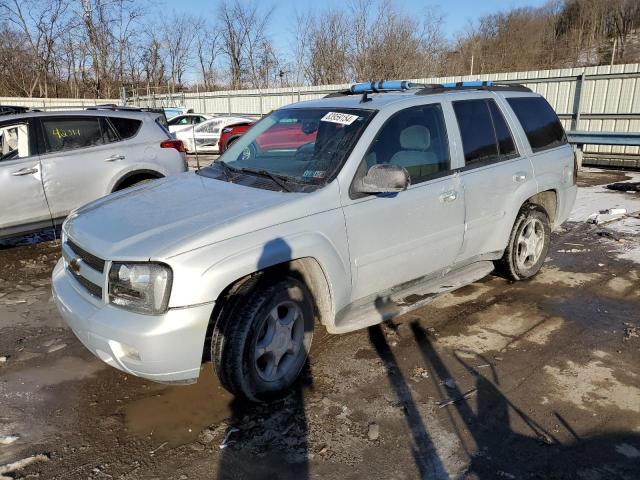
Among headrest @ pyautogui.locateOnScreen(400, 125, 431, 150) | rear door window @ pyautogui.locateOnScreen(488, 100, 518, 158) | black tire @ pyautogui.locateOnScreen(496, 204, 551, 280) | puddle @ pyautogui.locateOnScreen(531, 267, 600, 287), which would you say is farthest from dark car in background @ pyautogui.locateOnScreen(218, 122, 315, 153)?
puddle @ pyautogui.locateOnScreen(531, 267, 600, 287)

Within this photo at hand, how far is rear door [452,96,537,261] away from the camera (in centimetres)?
420

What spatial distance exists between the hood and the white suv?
0.01 m

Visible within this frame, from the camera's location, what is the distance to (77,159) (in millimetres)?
6234

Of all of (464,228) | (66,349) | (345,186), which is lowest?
(66,349)

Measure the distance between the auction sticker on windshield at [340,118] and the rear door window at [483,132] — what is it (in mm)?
1016

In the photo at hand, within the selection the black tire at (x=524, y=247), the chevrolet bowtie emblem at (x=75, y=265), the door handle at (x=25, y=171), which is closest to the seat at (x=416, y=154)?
the black tire at (x=524, y=247)

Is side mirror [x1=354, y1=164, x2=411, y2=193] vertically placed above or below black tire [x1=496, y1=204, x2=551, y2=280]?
above

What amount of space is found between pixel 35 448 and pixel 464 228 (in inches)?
129

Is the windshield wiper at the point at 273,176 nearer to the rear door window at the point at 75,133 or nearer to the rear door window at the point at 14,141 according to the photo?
the rear door window at the point at 75,133

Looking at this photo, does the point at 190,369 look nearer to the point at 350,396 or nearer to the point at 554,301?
the point at 350,396

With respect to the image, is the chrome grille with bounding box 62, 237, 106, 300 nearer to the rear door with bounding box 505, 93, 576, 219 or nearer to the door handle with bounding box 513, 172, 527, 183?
the door handle with bounding box 513, 172, 527, 183

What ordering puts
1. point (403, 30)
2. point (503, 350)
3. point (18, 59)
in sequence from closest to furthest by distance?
point (503, 350), point (403, 30), point (18, 59)

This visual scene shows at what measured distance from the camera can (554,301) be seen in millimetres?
4766

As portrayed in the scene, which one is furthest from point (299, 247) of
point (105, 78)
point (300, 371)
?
point (105, 78)
